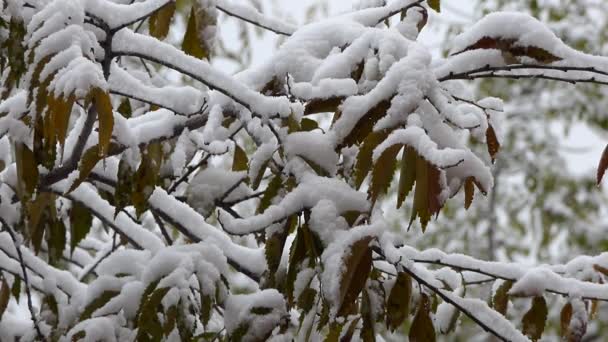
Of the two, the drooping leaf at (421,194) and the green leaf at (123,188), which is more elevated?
the drooping leaf at (421,194)

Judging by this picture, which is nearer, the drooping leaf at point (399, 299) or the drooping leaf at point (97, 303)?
the drooping leaf at point (399, 299)

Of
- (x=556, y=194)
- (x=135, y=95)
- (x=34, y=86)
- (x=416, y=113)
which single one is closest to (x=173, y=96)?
(x=135, y=95)

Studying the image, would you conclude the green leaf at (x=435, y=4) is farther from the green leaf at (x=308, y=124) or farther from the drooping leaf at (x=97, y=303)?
the drooping leaf at (x=97, y=303)

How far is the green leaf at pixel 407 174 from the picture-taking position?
108 cm

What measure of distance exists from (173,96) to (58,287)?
74cm

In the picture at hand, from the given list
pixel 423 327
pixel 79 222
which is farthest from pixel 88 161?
pixel 79 222

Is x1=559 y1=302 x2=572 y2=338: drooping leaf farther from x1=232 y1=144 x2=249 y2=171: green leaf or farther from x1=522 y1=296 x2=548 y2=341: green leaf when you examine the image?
x1=232 y1=144 x2=249 y2=171: green leaf

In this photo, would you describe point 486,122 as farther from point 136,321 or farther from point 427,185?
point 136,321

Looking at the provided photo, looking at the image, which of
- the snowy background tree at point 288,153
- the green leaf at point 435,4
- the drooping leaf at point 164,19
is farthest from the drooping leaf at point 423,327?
the drooping leaf at point 164,19

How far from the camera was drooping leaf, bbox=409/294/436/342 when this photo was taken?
4.50 feet

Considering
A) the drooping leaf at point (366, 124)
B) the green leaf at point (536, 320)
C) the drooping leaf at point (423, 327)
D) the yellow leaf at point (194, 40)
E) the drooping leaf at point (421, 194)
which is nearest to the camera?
the drooping leaf at point (421, 194)

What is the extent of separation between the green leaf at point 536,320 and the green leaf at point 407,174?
610 mm

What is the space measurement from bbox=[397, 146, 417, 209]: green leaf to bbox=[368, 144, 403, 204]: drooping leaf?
1cm

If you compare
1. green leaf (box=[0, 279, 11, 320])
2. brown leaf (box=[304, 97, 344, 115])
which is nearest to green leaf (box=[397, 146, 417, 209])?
brown leaf (box=[304, 97, 344, 115])
